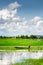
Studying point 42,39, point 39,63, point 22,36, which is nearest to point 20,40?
point 22,36

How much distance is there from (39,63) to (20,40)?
1267cm

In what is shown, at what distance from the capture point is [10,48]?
24.7 metres

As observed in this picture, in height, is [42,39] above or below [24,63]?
above

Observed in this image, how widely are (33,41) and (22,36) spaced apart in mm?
1436

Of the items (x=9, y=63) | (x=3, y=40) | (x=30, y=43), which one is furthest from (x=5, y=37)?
(x=9, y=63)

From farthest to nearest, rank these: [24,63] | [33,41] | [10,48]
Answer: [33,41] → [10,48] → [24,63]

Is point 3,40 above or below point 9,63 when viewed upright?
above

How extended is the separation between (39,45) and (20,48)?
261 cm

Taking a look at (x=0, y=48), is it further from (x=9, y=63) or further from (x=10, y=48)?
(x=9, y=63)

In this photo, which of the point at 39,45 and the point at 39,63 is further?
the point at 39,45

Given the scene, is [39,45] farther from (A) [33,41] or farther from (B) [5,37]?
(B) [5,37]

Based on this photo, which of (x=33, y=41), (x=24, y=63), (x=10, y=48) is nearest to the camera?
(x=24, y=63)

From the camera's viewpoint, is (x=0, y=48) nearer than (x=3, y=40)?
Yes

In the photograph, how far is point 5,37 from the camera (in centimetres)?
2769
